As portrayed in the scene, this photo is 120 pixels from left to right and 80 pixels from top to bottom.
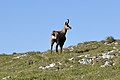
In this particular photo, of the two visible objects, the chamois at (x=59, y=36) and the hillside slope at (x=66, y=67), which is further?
the chamois at (x=59, y=36)

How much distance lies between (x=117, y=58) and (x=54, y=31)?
1118cm

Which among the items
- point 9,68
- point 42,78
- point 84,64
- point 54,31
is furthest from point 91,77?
point 54,31

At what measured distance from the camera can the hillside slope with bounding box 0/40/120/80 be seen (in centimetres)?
2681

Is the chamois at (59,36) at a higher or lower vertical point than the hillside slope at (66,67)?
higher

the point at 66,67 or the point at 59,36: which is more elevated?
the point at 59,36

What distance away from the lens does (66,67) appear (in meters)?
31.1

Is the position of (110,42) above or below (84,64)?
above

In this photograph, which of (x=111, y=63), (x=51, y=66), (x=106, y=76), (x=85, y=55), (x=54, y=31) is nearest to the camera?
(x=106, y=76)

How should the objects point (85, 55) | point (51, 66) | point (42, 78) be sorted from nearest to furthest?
1. point (42, 78)
2. point (51, 66)
3. point (85, 55)

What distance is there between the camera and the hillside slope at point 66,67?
26.8 meters

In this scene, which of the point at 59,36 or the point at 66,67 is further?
the point at 59,36

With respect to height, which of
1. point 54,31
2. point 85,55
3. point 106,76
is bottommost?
point 106,76

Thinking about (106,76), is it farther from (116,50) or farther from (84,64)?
(116,50)

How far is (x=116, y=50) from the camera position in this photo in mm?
35250
